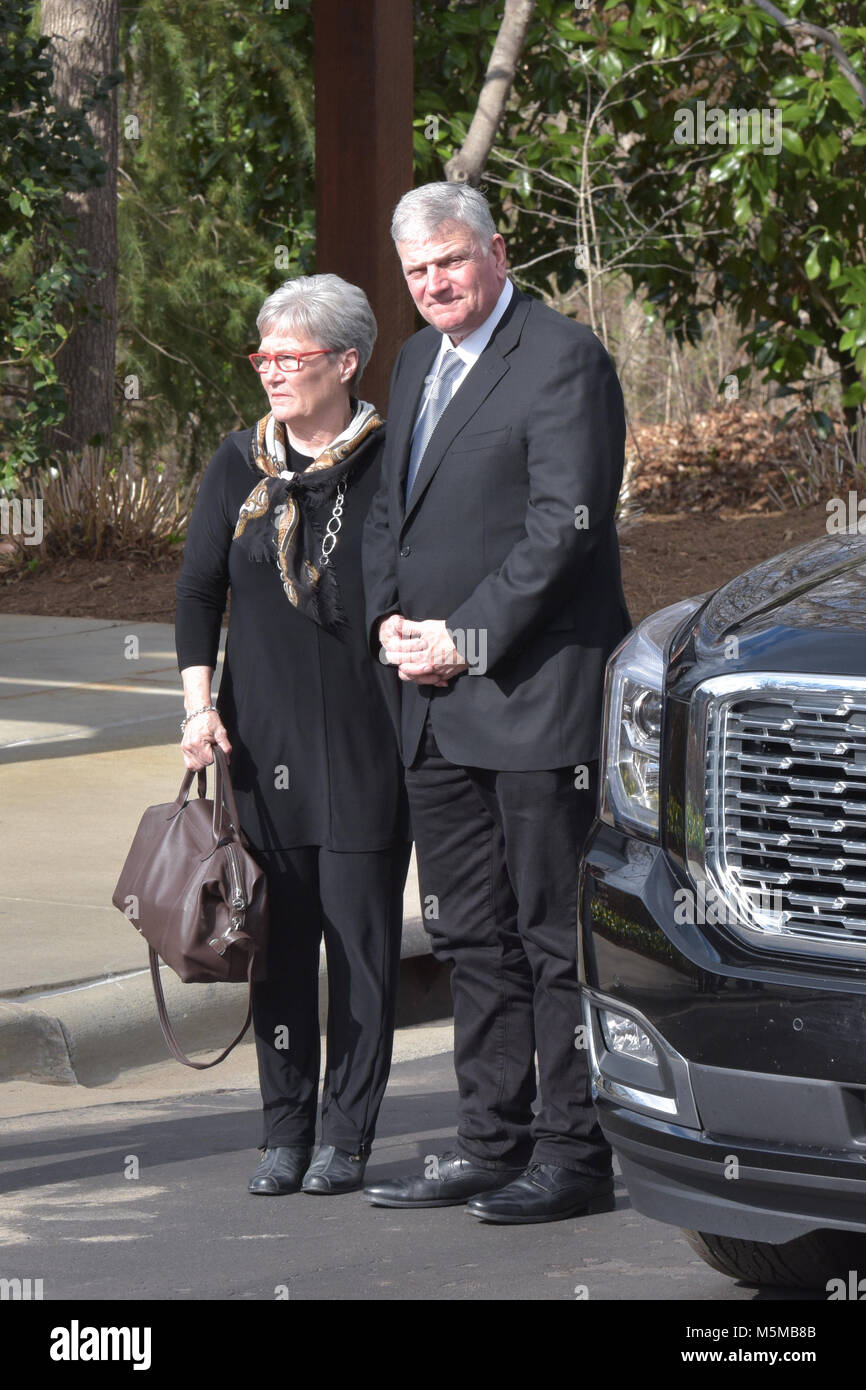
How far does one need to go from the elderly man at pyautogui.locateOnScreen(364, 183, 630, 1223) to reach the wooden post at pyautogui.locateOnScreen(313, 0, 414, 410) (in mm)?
3527

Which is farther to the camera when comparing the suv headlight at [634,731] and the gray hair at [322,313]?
the gray hair at [322,313]

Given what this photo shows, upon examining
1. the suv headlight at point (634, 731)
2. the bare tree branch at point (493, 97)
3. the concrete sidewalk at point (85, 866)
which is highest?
the bare tree branch at point (493, 97)

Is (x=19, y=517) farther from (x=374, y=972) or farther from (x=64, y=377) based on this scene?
(x=374, y=972)

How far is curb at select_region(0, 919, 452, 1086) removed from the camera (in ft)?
18.5

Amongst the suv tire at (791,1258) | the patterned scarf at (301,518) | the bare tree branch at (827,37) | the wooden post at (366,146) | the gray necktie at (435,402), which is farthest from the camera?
the bare tree branch at (827,37)

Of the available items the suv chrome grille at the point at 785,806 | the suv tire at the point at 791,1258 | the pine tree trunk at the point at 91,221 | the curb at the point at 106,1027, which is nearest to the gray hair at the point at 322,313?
the suv chrome grille at the point at 785,806

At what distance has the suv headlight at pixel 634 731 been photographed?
12.1 feet

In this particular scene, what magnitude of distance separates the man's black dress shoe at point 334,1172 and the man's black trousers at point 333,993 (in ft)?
0.07

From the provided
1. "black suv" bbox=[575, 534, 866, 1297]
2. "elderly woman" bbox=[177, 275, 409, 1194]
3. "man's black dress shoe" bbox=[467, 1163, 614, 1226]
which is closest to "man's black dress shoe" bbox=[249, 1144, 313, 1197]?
"elderly woman" bbox=[177, 275, 409, 1194]

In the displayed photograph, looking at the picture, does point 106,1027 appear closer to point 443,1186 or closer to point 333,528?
point 443,1186

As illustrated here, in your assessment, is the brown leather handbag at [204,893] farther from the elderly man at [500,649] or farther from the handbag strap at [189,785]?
the elderly man at [500,649]

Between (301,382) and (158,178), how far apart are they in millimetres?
16995

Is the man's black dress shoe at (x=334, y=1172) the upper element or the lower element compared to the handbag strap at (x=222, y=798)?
lower

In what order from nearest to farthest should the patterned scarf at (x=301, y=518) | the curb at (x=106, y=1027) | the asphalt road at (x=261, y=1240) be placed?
the asphalt road at (x=261, y=1240) < the patterned scarf at (x=301, y=518) < the curb at (x=106, y=1027)
